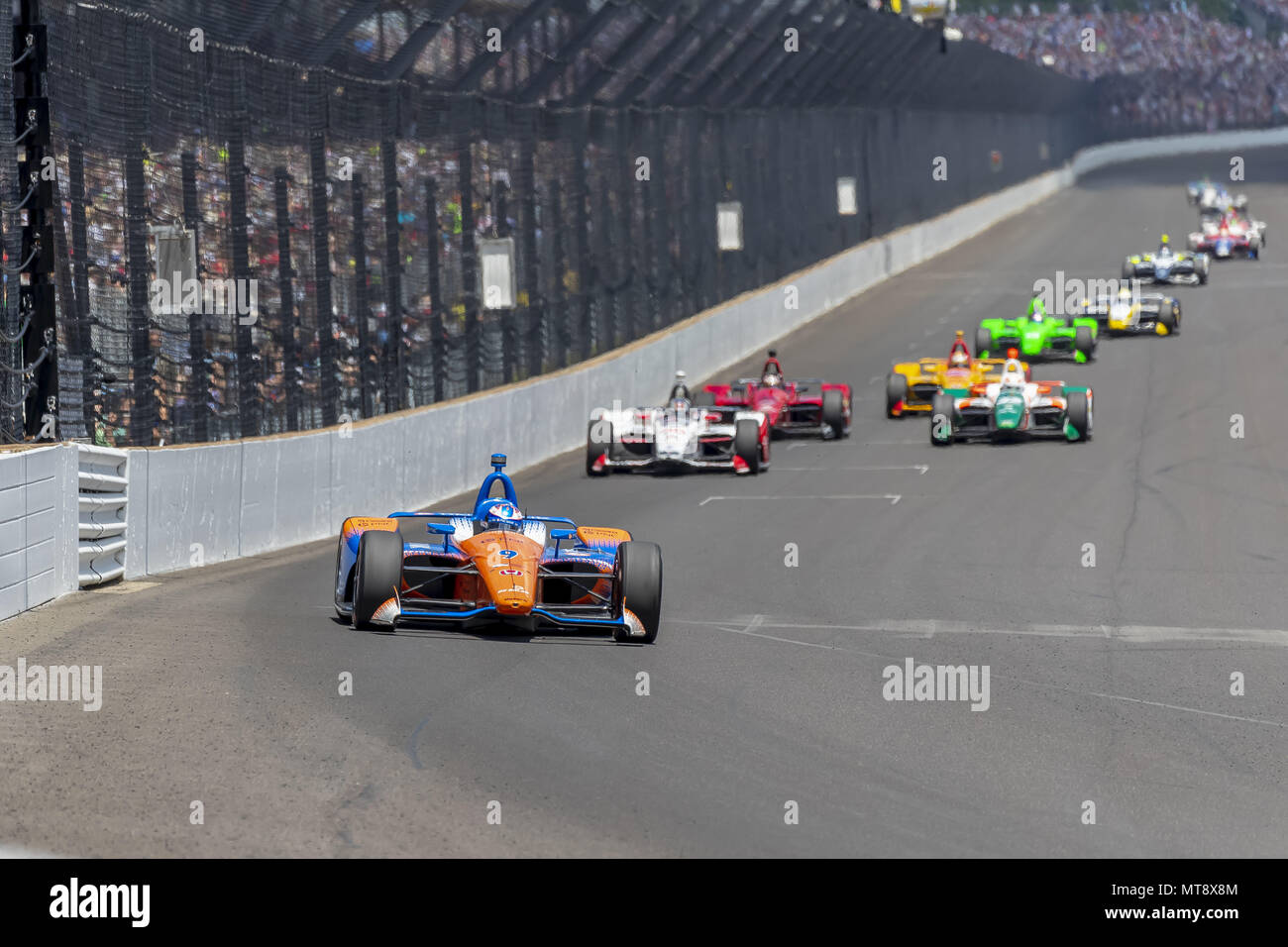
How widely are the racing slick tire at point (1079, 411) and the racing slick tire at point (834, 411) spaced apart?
304 cm

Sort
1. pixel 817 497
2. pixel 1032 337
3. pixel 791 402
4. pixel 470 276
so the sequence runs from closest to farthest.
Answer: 1. pixel 817 497
2. pixel 470 276
3. pixel 791 402
4. pixel 1032 337

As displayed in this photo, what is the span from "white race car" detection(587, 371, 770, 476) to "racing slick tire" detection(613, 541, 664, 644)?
A: 37.2 feet

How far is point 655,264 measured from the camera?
111 feet

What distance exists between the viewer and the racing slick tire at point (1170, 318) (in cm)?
3759

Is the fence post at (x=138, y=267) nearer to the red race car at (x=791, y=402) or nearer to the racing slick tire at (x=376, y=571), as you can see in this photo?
the racing slick tire at (x=376, y=571)

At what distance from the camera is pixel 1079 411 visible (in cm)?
2586

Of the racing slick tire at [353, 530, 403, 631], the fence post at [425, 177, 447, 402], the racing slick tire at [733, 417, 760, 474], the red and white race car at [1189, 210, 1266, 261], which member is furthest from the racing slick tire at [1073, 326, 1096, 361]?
the racing slick tire at [353, 530, 403, 631]

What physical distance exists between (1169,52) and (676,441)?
7967cm

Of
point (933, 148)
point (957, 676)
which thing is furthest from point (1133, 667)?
point (933, 148)

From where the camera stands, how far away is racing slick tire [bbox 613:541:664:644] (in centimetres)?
1229

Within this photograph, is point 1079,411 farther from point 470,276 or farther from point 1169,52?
point 1169,52

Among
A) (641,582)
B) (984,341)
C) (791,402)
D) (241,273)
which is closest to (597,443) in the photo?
(791,402)

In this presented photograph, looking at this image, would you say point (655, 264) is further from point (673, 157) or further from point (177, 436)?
point (177, 436)

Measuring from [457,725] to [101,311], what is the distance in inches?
280
